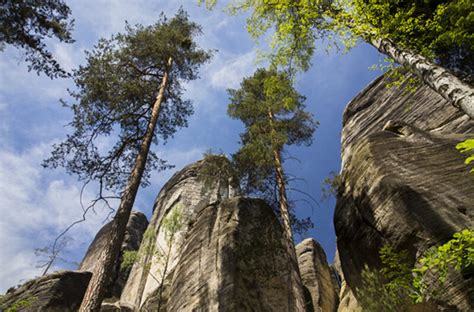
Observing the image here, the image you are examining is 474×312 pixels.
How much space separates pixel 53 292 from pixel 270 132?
13.0 metres

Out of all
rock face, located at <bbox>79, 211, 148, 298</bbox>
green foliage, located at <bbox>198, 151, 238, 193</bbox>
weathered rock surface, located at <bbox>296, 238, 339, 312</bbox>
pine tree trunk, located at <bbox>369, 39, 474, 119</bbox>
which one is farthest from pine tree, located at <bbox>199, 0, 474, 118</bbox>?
rock face, located at <bbox>79, 211, 148, 298</bbox>

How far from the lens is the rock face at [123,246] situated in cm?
2182

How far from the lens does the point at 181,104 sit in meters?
15.0

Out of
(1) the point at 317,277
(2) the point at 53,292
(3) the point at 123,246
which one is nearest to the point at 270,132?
(1) the point at 317,277

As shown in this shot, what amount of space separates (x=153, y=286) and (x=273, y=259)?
784 cm

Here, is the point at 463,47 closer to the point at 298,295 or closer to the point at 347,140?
the point at 347,140

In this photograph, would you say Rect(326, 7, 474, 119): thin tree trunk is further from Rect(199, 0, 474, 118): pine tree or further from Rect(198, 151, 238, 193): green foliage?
Rect(198, 151, 238, 193): green foliage

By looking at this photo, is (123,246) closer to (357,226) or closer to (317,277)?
(317,277)

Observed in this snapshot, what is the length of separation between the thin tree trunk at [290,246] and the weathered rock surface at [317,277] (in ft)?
26.4

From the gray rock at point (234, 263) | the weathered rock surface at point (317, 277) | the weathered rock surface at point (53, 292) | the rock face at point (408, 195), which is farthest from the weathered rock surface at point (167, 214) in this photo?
the weathered rock surface at point (317, 277)

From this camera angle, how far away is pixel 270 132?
48.2 feet

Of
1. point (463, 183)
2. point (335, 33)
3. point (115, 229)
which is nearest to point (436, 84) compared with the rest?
Result: point (463, 183)

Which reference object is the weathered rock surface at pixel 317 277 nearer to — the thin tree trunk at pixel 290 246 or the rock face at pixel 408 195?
the thin tree trunk at pixel 290 246

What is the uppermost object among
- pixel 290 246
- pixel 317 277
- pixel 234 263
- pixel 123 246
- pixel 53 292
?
pixel 123 246
